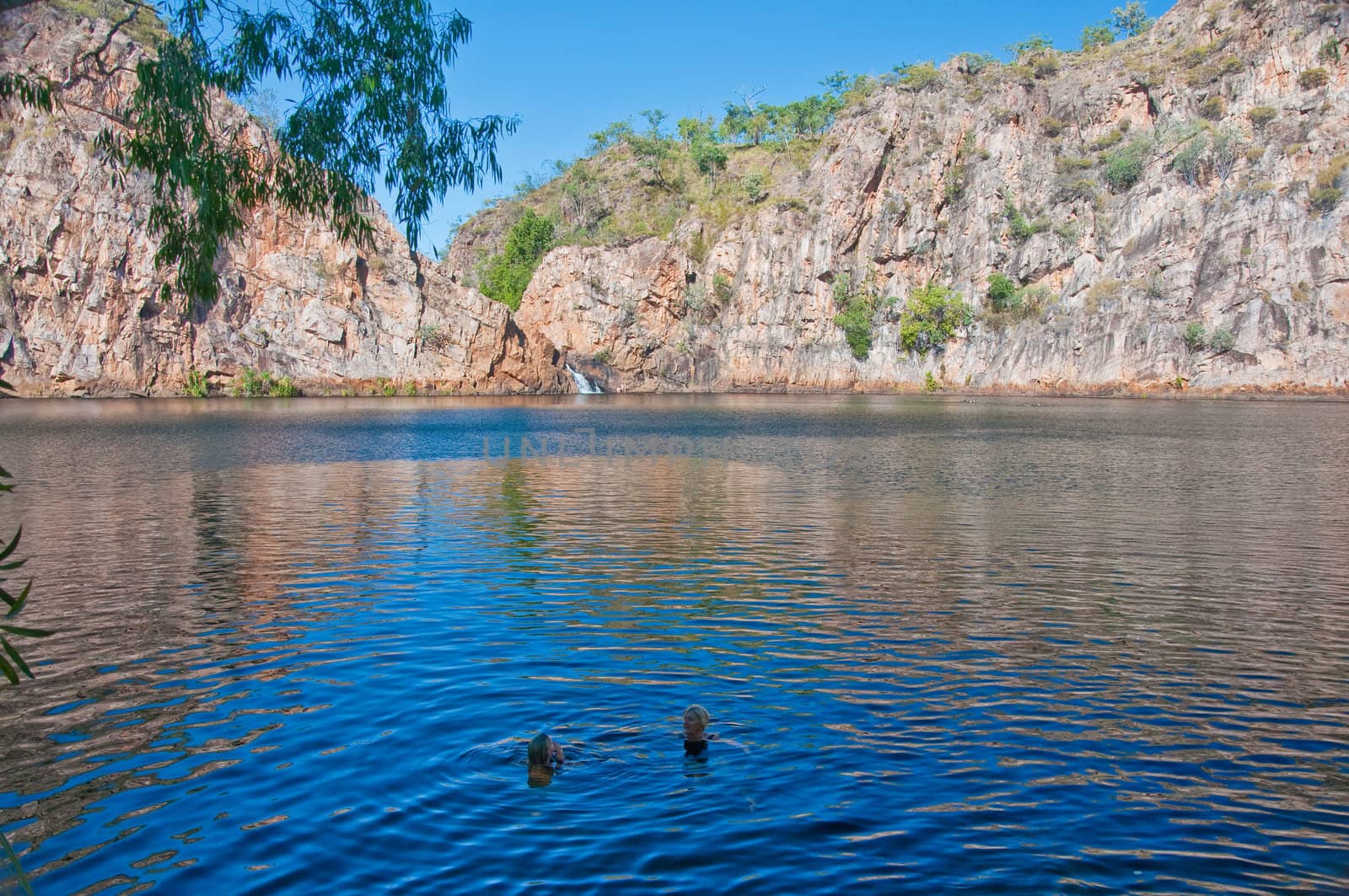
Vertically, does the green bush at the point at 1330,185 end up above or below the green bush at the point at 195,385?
above

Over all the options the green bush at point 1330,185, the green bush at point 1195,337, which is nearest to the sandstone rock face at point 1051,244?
the green bush at point 1330,185

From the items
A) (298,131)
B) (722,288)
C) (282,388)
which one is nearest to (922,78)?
(722,288)

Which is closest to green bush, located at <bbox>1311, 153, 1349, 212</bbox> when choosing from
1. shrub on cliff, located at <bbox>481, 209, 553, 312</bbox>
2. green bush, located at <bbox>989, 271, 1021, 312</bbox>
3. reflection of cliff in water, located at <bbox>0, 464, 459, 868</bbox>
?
green bush, located at <bbox>989, 271, 1021, 312</bbox>

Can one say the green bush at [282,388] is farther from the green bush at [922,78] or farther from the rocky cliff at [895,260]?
the green bush at [922,78]

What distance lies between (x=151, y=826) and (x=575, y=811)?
4003 mm

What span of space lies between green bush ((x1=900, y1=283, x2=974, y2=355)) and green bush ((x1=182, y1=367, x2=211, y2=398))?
91351 millimetres

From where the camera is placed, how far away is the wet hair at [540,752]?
411 inches

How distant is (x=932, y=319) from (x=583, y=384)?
52424 mm

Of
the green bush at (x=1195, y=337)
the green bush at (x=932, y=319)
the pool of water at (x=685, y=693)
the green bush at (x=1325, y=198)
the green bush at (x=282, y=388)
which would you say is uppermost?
the green bush at (x=1325, y=198)

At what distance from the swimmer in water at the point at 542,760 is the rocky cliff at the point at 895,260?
304ft

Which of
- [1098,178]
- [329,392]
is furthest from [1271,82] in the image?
[329,392]

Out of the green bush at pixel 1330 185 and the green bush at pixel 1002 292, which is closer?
the green bush at pixel 1330 185

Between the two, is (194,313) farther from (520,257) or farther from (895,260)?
(895,260)

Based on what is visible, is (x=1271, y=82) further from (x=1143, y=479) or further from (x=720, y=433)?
(x=1143, y=479)
